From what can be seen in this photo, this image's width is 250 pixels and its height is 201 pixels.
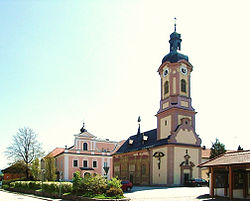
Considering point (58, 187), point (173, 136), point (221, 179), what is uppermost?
point (173, 136)

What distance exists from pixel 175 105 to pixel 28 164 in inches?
1130

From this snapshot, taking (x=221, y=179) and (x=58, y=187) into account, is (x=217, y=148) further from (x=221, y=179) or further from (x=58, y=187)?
(x=58, y=187)

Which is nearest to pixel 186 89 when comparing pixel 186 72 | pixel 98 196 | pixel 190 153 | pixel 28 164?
pixel 186 72

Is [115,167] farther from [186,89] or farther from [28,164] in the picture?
[186,89]

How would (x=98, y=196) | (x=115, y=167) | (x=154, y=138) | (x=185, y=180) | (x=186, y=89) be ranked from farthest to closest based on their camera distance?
(x=115, y=167)
(x=154, y=138)
(x=186, y=89)
(x=185, y=180)
(x=98, y=196)

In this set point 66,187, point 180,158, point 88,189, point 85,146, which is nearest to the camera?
point 88,189

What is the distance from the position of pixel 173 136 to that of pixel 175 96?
559cm

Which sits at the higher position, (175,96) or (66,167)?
(175,96)

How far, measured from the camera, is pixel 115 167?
171 ft

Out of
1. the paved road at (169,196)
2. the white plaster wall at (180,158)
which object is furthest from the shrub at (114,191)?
the white plaster wall at (180,158)

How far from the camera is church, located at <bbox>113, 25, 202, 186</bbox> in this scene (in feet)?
117

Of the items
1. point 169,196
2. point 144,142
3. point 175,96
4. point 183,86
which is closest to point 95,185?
point 169,196

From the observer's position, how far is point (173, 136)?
119 ft

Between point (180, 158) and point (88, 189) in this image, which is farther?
point (180, 158)
